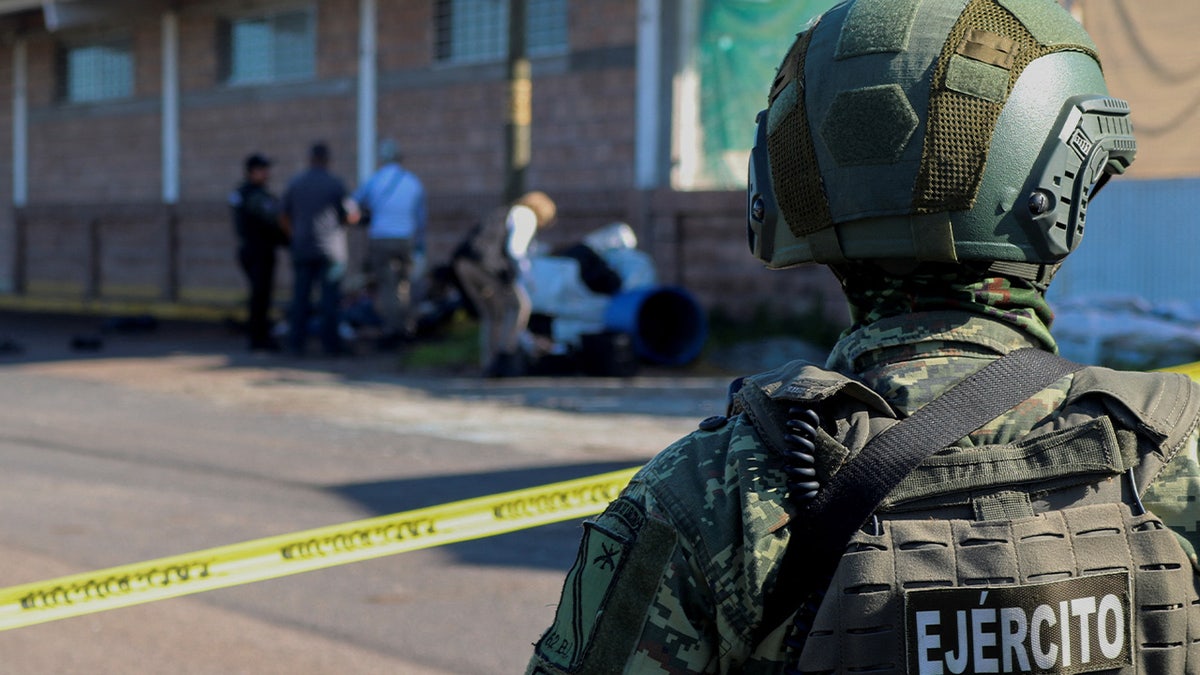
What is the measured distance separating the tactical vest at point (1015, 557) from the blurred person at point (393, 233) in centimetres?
1311

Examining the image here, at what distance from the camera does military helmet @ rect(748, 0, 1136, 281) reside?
157 centimetres

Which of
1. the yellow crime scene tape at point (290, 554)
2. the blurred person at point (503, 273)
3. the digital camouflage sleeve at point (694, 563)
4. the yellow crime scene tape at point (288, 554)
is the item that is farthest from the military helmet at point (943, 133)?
the blurred person at point (503, 273)

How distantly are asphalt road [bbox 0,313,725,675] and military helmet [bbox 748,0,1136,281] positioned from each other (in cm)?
305

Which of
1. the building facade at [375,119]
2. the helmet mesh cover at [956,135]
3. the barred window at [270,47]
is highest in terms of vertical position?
the barred window at [270,47]

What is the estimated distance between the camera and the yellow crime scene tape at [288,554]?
3275mm

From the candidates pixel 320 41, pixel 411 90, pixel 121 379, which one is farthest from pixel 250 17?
pixel 121 379

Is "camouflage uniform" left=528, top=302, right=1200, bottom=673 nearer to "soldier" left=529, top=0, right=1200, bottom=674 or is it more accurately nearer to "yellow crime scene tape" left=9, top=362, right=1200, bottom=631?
"soldier" left=529, top=0, right=1200, bottom=674

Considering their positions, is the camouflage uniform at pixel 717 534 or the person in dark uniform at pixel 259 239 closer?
the camouflage uniform at pixel 717 534

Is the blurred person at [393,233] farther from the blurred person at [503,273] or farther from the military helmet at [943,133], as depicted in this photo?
A: the military helmet at [943,133]

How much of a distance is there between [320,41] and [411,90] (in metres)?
1.91

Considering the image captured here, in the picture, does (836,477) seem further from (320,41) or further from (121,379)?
(320,41)

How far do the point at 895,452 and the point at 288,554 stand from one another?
7.60ft

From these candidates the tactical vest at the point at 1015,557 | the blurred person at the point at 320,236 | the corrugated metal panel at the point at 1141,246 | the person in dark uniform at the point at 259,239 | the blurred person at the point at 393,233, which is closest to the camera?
the tactical vest at the point at 1015,557

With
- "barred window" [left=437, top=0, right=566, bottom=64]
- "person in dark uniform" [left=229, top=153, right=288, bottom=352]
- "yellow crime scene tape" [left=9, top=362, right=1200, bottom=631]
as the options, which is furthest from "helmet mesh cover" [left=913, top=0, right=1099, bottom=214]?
"barred window" [left=437, top=0, right=566, bottom=64]
